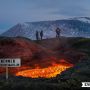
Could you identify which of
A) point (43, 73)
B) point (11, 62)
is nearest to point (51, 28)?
point (43, 73)

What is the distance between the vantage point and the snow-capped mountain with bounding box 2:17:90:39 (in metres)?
112

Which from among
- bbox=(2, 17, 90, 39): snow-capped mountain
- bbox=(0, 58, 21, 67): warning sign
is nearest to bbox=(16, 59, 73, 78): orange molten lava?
bbox=(0, 58, 21, 67): warning sign

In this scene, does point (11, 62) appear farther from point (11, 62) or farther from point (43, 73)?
point (43, 73)

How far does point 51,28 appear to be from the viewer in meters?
112

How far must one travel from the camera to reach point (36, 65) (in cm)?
5794

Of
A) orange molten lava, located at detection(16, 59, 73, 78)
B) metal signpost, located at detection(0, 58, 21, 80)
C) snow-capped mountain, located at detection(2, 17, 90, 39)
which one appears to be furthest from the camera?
snow-capped mountain, located at detection(2, 17, 90, 39)

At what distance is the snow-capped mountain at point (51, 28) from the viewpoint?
111562mm

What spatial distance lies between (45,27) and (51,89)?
9486 cm

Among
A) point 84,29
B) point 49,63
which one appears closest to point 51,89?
point 49,63

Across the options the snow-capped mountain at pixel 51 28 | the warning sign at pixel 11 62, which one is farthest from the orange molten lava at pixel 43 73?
the snow-capped mountain at pixel 51 28

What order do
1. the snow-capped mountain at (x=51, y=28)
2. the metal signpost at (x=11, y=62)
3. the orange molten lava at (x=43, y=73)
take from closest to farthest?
the metal signpost at (x=11, y=62), the orange molten lava at (x=43, y=73), the snow-capped mountain at (x=51, y=28)

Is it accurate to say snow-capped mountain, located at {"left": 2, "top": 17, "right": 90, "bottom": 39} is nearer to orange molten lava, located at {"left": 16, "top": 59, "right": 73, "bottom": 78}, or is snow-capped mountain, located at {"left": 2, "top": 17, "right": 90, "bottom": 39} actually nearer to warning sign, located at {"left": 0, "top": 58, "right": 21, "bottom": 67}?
orange molten lava, located at {"left": 16, "top": 59, "right": 73, "bottom": 78}

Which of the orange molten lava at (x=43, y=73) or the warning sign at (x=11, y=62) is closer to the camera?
the warning sign at (x=11, y=62)

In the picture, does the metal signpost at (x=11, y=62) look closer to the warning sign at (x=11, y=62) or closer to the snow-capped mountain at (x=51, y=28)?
the warning sign at (x=11, y=62)
